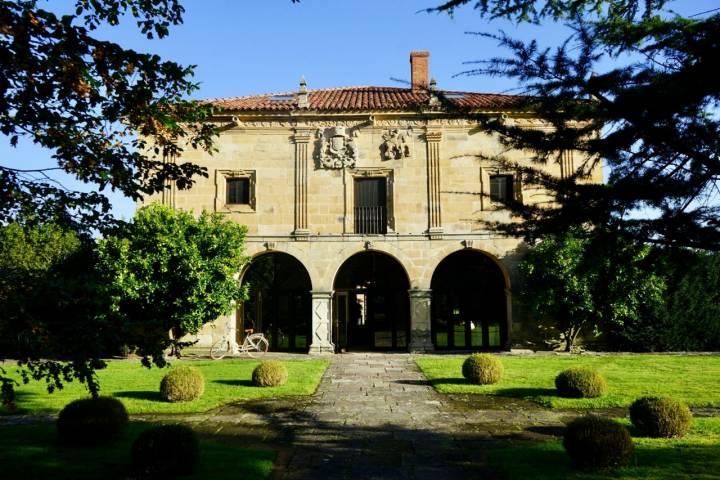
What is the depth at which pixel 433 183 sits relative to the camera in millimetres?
18438

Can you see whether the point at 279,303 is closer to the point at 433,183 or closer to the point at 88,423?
the point at 433,183

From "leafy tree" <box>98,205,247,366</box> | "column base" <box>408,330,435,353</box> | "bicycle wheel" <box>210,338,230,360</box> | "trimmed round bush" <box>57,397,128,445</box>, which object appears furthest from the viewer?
"column base" <box>408,330,435,353</box>

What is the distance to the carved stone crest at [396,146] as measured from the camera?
1864 cm

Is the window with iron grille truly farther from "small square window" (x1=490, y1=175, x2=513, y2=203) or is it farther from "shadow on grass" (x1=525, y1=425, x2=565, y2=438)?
"shadow on grass" (x1=525, y1=425, x2=565, y2=438)

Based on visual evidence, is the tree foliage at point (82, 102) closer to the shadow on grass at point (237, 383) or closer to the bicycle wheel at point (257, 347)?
the shadow on grass at point (237, 383)

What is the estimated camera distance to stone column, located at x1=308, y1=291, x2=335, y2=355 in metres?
18.1

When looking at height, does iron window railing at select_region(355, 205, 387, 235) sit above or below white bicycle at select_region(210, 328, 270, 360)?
above

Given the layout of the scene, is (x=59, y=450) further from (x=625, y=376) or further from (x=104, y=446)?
(x=625, y=376)

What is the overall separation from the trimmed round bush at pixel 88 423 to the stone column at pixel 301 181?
11.8m

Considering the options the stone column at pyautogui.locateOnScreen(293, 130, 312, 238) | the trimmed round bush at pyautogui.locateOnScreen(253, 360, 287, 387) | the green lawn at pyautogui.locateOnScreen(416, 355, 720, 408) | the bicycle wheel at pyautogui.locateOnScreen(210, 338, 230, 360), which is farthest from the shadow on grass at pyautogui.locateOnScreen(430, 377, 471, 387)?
the bicycle wheel at pyautogui.locateOnScreen(210, 338, 230, 360)

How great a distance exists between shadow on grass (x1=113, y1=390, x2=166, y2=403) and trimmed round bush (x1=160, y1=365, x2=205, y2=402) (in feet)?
0.87

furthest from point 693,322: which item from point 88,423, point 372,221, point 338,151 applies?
point 88,423

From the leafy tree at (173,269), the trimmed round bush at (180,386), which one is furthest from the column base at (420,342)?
the trimmed round bush at (180,386)

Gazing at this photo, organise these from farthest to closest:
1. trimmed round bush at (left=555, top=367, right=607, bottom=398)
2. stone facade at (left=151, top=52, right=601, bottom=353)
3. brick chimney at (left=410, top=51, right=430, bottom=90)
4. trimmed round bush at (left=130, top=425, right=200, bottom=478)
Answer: brick chimney at (left=410, top=51, right=430, bottom=90) → stone facade at (left=151, top=52, right=601, bottom=353) → trimmed round bush at (left=555, top=367, right=607, bottom=398) → trimmed round bush at (left=130, top=425, right=200, bottom=478)
